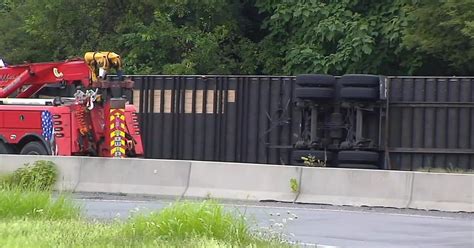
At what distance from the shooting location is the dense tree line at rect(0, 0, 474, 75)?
89.5 ft

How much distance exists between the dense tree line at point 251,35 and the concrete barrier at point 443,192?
9128 millimetres

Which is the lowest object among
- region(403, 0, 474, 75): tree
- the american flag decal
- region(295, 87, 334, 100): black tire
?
the american flag decal

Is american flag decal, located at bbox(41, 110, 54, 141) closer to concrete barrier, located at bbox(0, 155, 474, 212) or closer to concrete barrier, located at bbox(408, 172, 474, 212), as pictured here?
concrete barrier, located at bbox(0, 155, 474, 212)

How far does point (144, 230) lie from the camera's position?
10523 millimetres

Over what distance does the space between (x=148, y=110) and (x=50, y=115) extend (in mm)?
4549

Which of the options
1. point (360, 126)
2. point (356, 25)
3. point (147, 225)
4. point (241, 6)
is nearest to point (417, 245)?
point (147, 225)

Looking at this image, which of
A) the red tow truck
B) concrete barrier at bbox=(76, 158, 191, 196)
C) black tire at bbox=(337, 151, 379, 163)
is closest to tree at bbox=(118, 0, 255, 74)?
the red tow truck

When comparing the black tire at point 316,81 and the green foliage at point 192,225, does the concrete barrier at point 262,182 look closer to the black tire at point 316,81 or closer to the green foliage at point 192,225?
the black tire at point 316,81

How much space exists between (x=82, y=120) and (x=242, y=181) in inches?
233

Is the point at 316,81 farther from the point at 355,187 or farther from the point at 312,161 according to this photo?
the point at 355,187

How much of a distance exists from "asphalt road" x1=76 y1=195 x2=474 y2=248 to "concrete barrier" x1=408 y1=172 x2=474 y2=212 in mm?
Result: 352

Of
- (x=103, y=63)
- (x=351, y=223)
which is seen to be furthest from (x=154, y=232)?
(x=103, y=63)

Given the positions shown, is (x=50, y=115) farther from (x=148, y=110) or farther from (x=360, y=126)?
(x=360, y=126)

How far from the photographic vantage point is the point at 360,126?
2425cm
